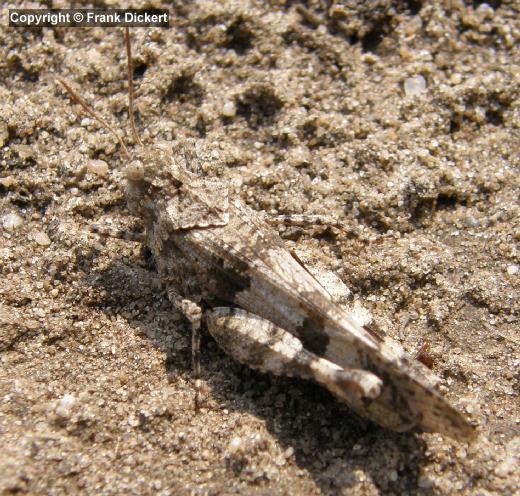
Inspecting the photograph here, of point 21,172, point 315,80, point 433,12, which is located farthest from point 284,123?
point 21,172

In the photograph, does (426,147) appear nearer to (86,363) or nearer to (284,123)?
(284,123)

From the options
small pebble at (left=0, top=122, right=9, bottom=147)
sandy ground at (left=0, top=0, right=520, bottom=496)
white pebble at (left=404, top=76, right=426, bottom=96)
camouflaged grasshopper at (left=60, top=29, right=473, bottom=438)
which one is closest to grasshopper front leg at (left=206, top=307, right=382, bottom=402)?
camouflaged grasshopper at (left=60, top=29, right=473, bottom=438)

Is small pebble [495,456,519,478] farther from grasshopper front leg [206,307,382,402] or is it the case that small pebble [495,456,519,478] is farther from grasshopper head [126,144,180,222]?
grasshopper head [126,144,180,222]

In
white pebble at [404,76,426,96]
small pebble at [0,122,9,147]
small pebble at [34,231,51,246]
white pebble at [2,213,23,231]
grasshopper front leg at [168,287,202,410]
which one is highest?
white pebble at [404,76,426,96]

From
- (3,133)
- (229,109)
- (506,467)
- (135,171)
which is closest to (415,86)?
(229,109)

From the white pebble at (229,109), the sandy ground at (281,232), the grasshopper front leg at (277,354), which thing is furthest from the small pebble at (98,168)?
the grasshopper front leg at (277,354)

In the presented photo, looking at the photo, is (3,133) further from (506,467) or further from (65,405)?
(506,467)

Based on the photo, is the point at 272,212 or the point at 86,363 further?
the point at 272,212
